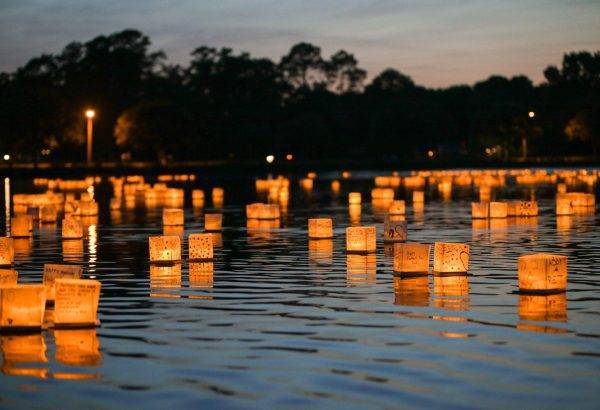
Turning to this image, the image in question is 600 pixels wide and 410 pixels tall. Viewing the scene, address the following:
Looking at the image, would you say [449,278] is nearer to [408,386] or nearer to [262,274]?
[262,274]

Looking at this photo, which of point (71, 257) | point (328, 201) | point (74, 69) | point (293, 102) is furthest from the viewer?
point (293, 102)

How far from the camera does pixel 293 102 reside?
194 meters

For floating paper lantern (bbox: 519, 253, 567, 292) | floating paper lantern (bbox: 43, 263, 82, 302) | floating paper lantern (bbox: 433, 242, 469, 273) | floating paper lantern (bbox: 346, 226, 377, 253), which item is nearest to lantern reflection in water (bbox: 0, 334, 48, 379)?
floating paper lantern (bbox: 43, 263, 82, 302)

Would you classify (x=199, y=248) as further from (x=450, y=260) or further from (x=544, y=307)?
(x=544, y=307)

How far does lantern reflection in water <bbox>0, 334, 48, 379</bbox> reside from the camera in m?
13.7

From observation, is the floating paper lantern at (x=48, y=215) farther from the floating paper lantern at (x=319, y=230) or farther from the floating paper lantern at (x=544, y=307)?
the floating paper lantern at (x=544, y=307)

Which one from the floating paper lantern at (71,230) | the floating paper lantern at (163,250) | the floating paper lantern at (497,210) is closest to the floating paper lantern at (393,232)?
the floating paper lantern at (163,250)

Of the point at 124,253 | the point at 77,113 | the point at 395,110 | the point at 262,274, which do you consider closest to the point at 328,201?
the point at 124,253

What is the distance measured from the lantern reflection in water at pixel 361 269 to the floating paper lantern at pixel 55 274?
543 cm

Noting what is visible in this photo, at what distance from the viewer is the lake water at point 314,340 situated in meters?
12.6

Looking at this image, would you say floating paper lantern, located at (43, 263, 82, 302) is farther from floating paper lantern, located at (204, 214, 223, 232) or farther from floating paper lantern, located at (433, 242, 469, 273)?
floating paper lantern, located at (204, 214, 223, 232)

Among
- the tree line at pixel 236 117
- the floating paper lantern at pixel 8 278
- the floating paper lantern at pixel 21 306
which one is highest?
the tree line at pixel 236 117

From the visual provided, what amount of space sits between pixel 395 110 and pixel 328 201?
118m

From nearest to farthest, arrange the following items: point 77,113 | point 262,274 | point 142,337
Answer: point 142,337 < point 262,274 < point 77,113
